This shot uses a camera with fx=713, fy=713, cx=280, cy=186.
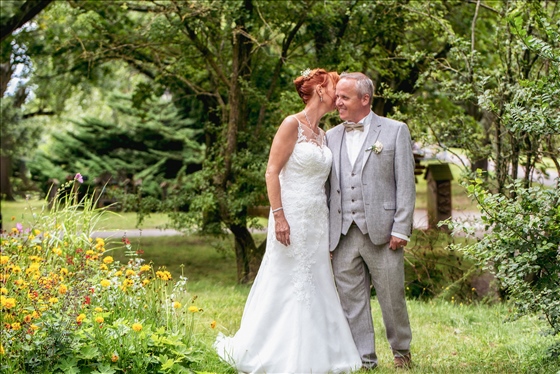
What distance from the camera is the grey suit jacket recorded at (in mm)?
4910

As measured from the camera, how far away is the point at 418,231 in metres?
9.32

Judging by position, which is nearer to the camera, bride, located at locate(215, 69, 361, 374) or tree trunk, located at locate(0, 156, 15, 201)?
bride, located at locate(215, 69, 361, 374)

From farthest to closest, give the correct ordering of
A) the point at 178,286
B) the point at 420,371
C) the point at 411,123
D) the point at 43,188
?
the point at 43,188 → the point at 411,123 → the point at 178,286 → the point at 420,371

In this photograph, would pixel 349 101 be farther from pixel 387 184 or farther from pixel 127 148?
pixel 127 148

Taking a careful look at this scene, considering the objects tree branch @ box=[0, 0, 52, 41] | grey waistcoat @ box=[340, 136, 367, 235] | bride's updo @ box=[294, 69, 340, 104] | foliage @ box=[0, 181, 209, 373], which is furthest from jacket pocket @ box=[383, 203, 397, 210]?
tree branch @ box=[0, 0, 52, 41]

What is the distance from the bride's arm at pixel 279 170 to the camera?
5.11 metres

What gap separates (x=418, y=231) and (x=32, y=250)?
489 centimetres

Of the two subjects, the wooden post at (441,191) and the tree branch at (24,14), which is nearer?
the tree branch at (24,14)

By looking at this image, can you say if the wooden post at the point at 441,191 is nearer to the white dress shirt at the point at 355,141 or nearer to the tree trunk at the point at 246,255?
the tree trunk at the point at 246,255

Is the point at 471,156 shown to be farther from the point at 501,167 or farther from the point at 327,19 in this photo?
the point at 327,19

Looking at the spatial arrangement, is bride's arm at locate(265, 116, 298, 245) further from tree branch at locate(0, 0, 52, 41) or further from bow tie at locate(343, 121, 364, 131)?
tree branch at locate(0, 0, 52, 41)

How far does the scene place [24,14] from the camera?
36.2 feet

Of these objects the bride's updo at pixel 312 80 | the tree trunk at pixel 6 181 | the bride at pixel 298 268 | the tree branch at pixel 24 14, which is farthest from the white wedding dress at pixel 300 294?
the tree trunk at pixel 6 181

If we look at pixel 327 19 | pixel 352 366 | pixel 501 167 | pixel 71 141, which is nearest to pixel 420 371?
pixel 352 366
